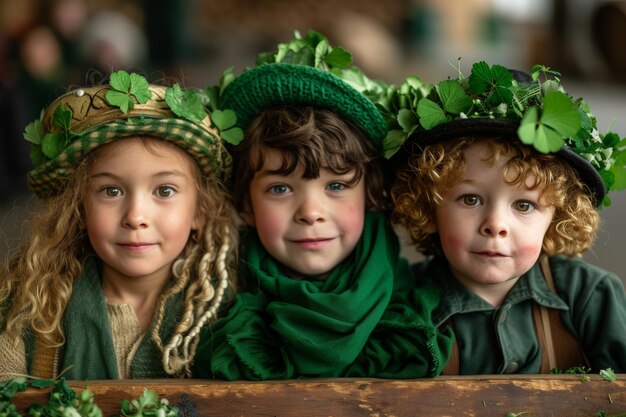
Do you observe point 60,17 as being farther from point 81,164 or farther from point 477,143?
point 477,143

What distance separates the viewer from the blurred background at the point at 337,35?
6.21m

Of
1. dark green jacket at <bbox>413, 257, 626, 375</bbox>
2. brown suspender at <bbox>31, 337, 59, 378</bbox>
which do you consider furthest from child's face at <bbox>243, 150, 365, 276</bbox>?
brown suspender at <bbox>31, 337, 59, 378</bbox>

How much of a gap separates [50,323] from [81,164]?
41cm

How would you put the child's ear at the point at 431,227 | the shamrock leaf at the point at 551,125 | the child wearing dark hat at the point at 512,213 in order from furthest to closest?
the child's ear at the point at 431,227 < the child wearing dark hat at the point at 512,213 < the shamrock leaf at the point at 551,125

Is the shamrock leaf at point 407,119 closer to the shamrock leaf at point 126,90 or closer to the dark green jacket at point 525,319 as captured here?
the dark green jacket at point 525,319

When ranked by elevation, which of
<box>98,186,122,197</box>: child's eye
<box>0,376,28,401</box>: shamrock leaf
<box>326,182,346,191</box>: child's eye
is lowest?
<box>0,376,28,401</box>: shamrock leaf

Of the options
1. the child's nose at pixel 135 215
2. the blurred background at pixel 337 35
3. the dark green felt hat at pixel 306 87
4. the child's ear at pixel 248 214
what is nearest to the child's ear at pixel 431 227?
the dark green felt hat at pixel 306 87

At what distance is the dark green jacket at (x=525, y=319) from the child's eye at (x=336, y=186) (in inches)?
15.2

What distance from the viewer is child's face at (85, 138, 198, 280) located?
5.96ft

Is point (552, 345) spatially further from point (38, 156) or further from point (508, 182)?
point (38, 156)

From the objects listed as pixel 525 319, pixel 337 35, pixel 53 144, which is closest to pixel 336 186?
pixel 525 319

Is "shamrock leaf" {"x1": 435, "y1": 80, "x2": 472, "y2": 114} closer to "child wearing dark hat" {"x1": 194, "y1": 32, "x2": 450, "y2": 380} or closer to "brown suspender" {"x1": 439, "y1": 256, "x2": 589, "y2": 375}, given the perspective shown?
"child wearing dark hat" {"x1": 194, "y1": 32, "x2": 450, "y2": 380}

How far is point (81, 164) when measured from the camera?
1.85 metres

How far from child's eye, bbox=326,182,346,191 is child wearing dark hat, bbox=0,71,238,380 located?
280mm
